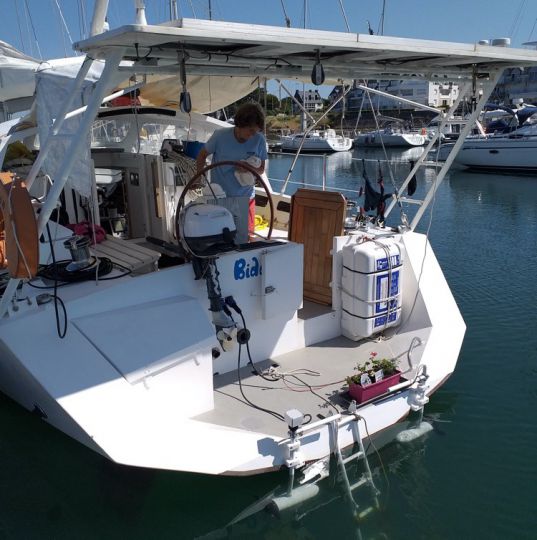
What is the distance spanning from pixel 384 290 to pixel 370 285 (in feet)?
0.73

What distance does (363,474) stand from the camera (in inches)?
182

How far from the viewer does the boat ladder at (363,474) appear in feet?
13.9

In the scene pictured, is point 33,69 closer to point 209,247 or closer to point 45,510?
point 209,247

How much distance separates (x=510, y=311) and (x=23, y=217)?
7.58 meters

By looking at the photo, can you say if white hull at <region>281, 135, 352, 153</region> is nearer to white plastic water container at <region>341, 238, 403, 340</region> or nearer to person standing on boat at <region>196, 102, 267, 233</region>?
white plastic water container at <region>341, 238, 403, 340</region>

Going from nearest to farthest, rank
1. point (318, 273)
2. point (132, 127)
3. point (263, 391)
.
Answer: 1. point (263, 391)
2. point (318, 273)
3. point (132, 127)

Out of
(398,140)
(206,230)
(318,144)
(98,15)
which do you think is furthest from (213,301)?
(398,140)

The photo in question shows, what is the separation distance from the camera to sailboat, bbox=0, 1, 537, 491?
3676mm

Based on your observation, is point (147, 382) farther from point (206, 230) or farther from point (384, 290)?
point (384, 290)

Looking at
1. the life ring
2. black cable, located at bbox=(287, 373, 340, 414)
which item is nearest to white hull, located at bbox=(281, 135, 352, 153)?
black cable, located at bbox=(287, 373, 340, 414)

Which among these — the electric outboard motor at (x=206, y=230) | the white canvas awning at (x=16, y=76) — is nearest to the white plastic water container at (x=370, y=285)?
the electric outboard motor at (x=206, y=230)

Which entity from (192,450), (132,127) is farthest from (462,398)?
(132,127)

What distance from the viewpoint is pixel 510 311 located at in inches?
341

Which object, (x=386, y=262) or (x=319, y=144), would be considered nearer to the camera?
(x=386, y=262)
